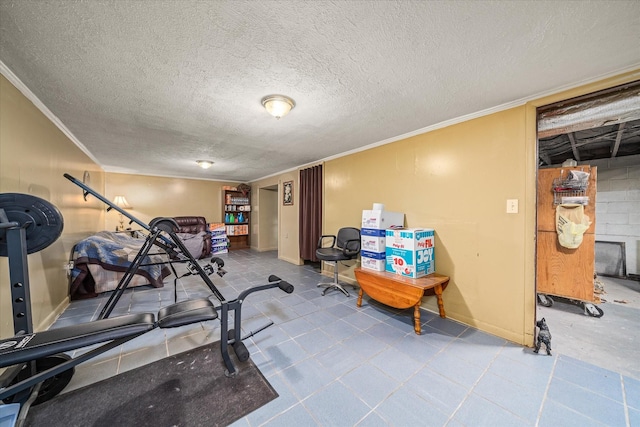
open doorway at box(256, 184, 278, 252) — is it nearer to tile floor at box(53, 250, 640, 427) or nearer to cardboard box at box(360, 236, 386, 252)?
tile floor at box(53, 250, 640, 427)

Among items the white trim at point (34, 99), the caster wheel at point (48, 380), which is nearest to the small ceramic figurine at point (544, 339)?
the caster wheel at point (48, 380)

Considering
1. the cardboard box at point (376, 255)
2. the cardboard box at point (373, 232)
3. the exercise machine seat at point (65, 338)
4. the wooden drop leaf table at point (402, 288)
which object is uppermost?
the cardboard box at point (373, 232)

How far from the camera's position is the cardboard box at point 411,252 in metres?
2.34

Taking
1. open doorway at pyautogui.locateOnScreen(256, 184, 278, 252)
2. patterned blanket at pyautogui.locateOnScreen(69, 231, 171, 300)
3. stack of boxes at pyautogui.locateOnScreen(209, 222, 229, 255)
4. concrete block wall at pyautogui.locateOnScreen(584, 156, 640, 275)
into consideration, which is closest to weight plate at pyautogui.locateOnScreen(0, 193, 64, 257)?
patterned blanket at pyautogui.locateOnScreen(69, 231, 171, 300)

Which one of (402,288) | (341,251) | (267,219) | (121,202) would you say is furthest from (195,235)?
(402,288)

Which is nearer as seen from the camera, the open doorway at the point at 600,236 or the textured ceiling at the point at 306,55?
the textured ceiling at the point at 306,55

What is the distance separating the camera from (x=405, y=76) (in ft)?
5.42

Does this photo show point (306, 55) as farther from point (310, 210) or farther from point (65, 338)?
point (310, 210)

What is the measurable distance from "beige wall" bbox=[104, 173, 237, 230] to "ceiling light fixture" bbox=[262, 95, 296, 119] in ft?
17.4

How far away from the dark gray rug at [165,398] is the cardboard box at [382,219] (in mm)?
1880

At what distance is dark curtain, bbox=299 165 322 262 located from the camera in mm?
4312

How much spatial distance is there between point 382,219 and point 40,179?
3419mm

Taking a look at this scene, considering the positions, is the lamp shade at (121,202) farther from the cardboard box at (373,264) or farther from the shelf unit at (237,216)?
the cardboard box at (373,264)

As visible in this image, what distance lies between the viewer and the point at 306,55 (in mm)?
1436
